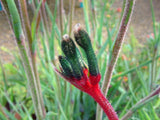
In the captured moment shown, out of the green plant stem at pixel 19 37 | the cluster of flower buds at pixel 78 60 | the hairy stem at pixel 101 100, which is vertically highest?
the green plant stem at pixel 19 37

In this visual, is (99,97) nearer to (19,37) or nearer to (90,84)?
(90,84)

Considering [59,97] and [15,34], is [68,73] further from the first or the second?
[59,97]

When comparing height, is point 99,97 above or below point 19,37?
below

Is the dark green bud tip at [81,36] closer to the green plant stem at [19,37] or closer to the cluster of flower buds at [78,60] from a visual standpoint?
the cluster of flower buds at [78,60]

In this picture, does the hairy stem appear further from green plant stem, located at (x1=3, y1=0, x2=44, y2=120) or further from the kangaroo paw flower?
green plant stem, located at (x1=3, y1=0, x2=44, y2=120)

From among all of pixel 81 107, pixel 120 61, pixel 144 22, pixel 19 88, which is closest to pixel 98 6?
pixel 144 22

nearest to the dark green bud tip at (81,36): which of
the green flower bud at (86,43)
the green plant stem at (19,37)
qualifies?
the green flower bud at (86,43)

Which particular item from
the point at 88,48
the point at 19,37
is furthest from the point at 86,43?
the point at 19,37
